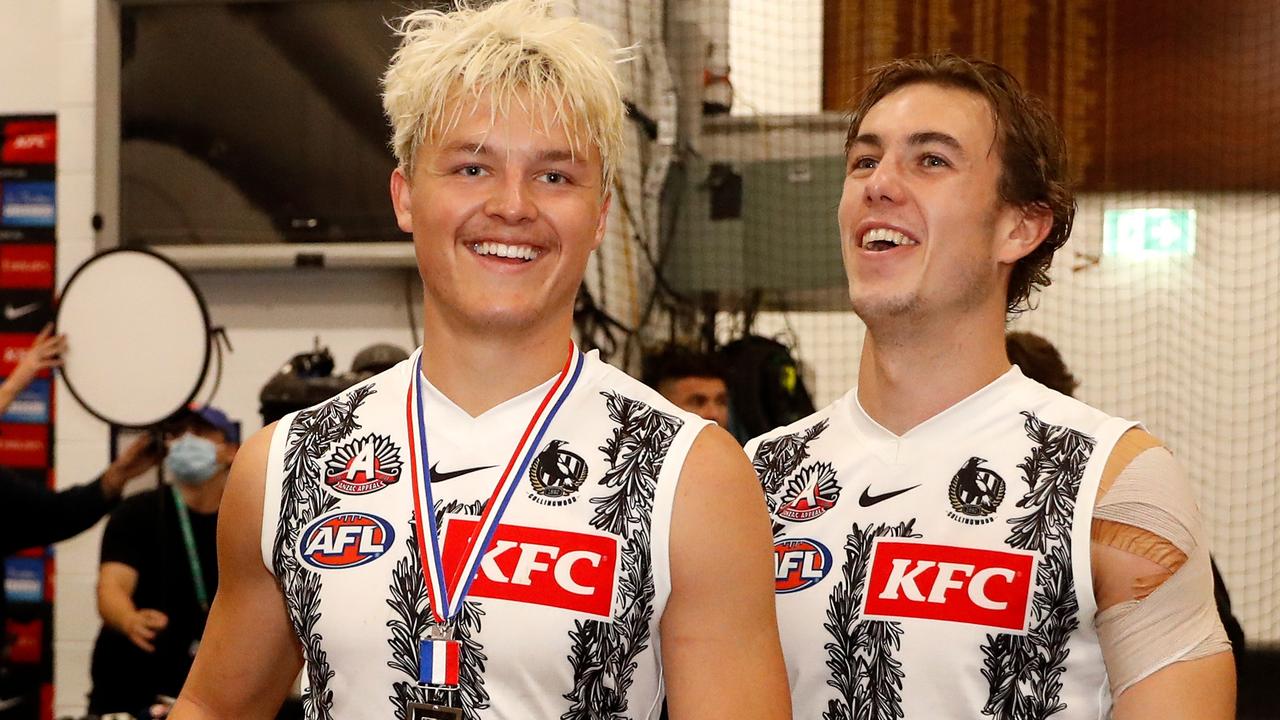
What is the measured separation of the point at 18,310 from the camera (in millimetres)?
5930

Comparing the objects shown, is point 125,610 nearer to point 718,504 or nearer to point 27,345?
point 27,345

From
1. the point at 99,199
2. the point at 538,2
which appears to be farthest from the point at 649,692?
the point at 99,199

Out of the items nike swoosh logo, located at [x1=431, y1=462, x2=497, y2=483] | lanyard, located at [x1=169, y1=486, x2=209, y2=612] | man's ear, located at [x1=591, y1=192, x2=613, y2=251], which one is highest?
man's ear, located at [x1=591, y1=192, x2=613, y2=251]

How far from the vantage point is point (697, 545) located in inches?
63.5

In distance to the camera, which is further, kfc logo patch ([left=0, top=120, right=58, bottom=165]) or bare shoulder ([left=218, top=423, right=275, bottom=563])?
kfc logo patch ([left=0, top=120, right=58, bottom=165])

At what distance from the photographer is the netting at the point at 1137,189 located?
5914mm

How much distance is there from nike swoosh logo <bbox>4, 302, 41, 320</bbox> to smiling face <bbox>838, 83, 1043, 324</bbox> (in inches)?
190

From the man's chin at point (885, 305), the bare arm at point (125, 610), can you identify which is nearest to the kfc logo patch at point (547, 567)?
the man's chin at point (885, 305)

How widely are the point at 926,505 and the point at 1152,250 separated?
15.2 ft

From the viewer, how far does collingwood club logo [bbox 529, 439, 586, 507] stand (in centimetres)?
169

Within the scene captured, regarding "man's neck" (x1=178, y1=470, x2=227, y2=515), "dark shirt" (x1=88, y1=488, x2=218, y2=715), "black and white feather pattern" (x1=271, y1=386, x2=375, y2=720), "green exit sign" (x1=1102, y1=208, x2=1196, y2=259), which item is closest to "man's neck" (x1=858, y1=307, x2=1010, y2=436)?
"black and white feather pattern" (x1=271, y1=386, x2=375, y2=720)

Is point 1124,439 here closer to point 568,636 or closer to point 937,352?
point 937,352

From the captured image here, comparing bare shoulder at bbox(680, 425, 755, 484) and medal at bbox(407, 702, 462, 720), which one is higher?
bare shoulder at bbox(680, 425, 755, 484)

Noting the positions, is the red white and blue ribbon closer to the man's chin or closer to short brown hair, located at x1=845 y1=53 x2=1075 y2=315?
the man's chin
